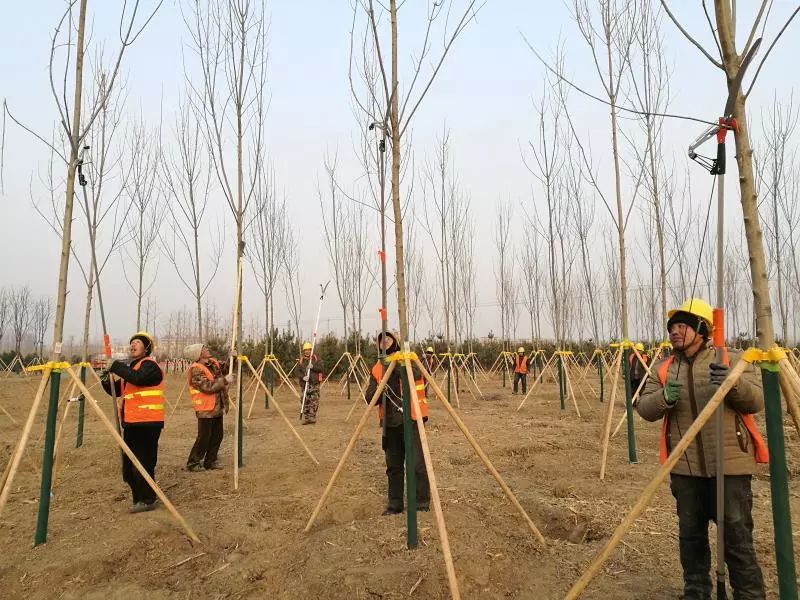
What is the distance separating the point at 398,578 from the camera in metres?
3.12

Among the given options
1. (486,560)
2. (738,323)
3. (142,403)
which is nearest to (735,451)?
(486,560)

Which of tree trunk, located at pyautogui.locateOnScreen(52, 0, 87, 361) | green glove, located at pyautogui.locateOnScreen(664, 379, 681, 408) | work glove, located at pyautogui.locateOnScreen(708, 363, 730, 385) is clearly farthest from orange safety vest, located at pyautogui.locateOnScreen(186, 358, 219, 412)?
work glove, located at pyautogui.locateOnScreen(708, 363, 730, 385)

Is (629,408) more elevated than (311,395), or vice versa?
(629,408)

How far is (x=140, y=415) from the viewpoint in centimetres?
457

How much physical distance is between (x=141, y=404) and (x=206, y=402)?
156 cm

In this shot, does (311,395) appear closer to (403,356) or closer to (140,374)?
(140,374)

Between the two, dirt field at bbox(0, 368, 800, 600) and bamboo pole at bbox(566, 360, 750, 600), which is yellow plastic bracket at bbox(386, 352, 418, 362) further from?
bamboo pole at bbox(566, 360, 750, 600)

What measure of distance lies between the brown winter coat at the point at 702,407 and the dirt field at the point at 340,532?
96cm

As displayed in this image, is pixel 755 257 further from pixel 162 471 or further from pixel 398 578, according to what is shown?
pixel 162 471

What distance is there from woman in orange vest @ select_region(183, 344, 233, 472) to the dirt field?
29 cm

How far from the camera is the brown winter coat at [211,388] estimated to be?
605cm

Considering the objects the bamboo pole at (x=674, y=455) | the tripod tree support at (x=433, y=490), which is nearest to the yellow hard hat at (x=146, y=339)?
the tripod tree support at (x=433, y=490)

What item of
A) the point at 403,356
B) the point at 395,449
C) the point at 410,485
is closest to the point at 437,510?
the point at 410,485

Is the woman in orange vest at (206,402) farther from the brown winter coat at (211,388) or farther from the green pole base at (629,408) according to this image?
the green pole base at (629,408)
